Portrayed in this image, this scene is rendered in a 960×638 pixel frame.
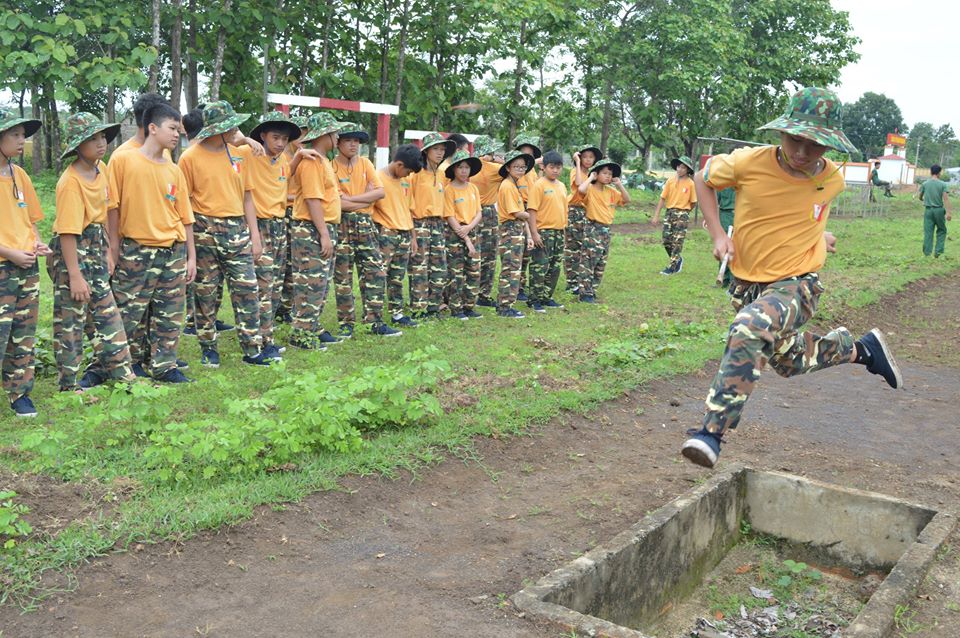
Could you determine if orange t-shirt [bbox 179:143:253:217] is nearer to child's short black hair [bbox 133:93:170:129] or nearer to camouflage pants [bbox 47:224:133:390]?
child's short black hair [bbox 133:93:170:129]

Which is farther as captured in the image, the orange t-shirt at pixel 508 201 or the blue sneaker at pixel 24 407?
the orange t-shirt at pixel 508 201

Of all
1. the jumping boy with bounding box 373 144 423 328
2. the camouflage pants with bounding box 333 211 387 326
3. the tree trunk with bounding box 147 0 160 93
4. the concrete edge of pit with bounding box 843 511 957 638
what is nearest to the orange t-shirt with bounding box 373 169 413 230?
the jumping boy with bounding box 373 144 423 328

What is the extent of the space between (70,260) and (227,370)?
5.50ft

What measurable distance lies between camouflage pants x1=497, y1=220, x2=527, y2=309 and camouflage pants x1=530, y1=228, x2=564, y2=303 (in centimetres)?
44

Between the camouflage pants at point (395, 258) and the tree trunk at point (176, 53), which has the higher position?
the tree trunk at point (176, 53)

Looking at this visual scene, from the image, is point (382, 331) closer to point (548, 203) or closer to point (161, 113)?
point (548, 203)

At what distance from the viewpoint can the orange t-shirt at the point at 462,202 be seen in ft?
32.5

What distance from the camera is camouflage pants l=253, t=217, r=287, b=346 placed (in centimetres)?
772

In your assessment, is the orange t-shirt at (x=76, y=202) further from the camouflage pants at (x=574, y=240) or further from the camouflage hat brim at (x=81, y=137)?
the camouflage pants at (x=574, y=240)

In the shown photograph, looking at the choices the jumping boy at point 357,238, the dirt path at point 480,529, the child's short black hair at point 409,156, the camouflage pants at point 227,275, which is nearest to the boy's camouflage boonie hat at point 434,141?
the child's short black hair at point 409,156

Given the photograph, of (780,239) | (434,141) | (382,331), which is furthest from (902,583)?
(434,141)

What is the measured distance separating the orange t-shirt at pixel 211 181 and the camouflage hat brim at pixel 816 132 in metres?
4.22

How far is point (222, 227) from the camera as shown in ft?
23.5

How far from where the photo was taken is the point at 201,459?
492 cm
